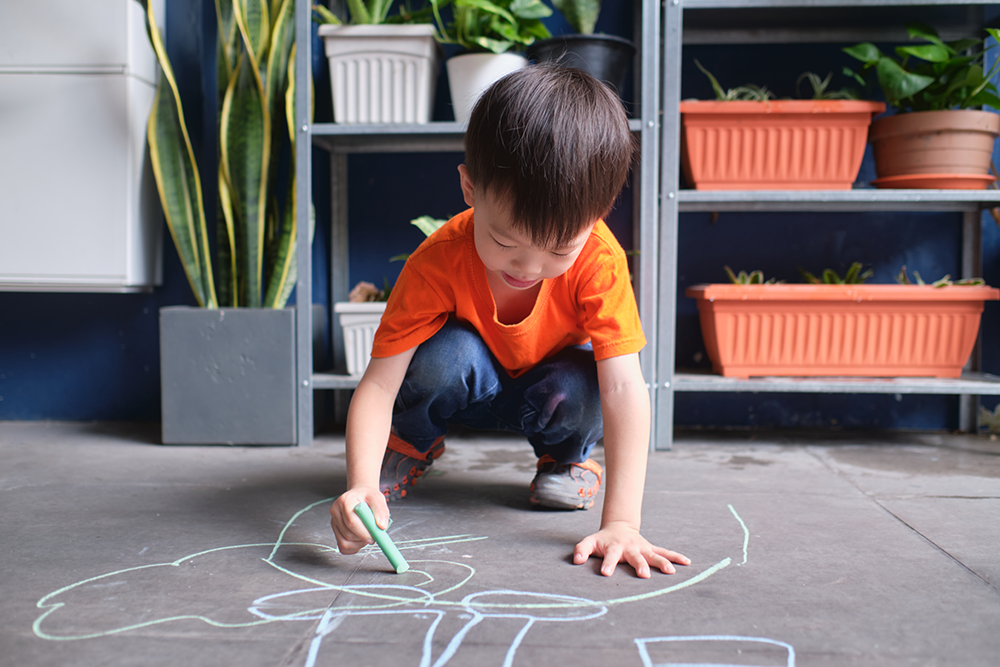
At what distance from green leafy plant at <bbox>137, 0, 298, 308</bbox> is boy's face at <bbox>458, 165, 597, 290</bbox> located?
0.91m

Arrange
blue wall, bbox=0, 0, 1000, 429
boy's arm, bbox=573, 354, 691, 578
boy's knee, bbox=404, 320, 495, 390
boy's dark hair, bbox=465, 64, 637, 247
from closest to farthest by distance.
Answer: boy's dark hair, bbox=465, 64, 637, 247 → boy's arm, bbox=573, 354, 691, 578 → boy's knee, bbox=404, 320, 495, 390 → blue wall, bbox=0, 0, 1000, 429

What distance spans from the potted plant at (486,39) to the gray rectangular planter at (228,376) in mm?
610

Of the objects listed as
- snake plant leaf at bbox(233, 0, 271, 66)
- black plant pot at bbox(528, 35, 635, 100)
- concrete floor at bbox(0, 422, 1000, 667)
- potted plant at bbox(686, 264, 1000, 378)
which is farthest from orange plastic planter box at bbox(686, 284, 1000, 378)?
snake plant leaf at bbox(233, 0, 271, 66)

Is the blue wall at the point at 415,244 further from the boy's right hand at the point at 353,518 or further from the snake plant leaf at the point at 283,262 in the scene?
the boy's right hand at the point at 353,518

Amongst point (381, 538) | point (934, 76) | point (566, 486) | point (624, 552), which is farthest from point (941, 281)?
point (381, 538)

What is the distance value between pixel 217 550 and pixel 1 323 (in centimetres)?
137

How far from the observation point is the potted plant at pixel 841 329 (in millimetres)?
1600

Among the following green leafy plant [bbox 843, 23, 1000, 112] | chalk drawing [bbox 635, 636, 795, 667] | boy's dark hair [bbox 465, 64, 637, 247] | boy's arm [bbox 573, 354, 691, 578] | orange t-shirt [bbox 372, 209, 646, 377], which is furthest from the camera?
green leafy plant [bbox 843, 23, 1000, 112]

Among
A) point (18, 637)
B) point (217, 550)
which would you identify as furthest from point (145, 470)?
point (18, 637)

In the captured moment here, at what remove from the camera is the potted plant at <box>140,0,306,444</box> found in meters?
1.58

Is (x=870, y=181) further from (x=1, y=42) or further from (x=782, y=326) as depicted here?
(x=1, y=42)

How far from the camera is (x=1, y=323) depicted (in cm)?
189

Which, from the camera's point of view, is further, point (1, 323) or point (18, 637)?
point (1, 323)

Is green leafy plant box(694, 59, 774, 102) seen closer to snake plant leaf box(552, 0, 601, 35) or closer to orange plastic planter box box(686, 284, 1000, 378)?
snake plant leaf box(552, 0, 601, 35)
